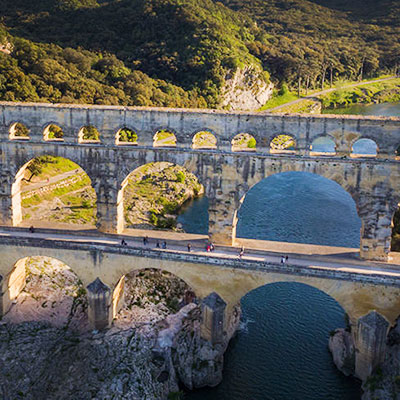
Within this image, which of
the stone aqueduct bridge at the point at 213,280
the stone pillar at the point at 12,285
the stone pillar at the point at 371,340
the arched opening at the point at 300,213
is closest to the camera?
the stone pillar at the point at 371,340

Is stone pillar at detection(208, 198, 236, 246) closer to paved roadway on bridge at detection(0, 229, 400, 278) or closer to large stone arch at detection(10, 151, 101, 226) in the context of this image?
paved roadway on bridge at detection(0, 229, 400, 278)

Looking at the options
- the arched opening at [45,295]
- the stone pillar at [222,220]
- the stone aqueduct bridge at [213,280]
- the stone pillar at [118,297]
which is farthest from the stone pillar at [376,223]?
the arched opening at [45,295]

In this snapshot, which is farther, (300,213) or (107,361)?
(300,213)

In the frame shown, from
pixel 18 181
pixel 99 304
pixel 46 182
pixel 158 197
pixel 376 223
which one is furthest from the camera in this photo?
pixel 158 197

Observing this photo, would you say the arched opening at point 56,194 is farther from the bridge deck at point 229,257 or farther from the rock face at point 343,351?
the rock face at point 343,351

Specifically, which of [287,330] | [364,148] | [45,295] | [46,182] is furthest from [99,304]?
[364,148]

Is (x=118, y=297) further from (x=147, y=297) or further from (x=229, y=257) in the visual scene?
(x=229, y=257)
